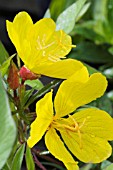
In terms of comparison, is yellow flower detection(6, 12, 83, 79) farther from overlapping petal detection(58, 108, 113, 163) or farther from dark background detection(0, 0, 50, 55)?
dark background detection(0, 0, 50, 55)

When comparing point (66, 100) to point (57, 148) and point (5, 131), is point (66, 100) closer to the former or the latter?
point (57, 148)

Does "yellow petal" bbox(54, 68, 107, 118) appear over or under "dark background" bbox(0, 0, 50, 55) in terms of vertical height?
under

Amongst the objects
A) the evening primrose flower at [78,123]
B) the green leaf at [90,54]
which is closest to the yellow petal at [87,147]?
the evening primrose flower at [78,123]

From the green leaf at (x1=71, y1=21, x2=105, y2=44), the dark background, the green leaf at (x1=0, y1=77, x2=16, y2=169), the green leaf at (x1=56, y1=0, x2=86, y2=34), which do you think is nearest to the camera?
the green leaf at (x1=0, y1=77, x2=16, y2=169)

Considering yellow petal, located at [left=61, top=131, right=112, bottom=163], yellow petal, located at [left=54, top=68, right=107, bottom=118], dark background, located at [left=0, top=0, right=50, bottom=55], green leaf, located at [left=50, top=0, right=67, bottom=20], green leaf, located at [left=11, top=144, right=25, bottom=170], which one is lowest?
yellow petal, located at [left=61, top=131, right=112, bottom=163]

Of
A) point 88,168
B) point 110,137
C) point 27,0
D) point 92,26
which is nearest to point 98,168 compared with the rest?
point 88,168

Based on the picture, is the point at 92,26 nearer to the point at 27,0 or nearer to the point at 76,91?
the point at 27,0

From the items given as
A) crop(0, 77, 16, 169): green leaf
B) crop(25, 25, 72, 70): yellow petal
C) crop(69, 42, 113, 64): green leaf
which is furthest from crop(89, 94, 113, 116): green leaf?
crop(0, 77, 16, 169): green leaf
